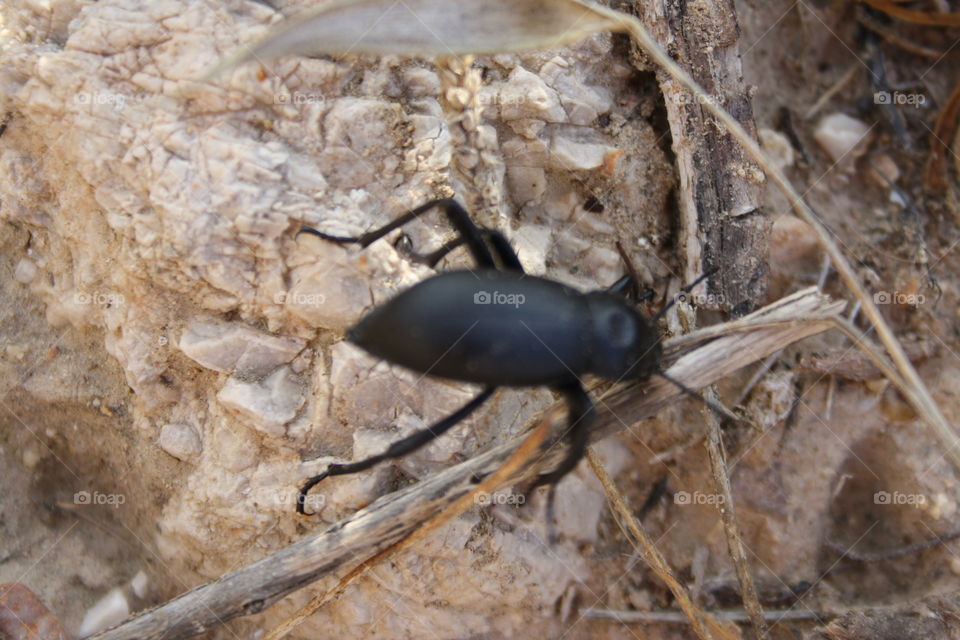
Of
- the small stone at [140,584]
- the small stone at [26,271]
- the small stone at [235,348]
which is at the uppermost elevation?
the small stone at [26,271]

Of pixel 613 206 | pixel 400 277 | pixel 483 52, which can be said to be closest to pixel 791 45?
pixel 613 206

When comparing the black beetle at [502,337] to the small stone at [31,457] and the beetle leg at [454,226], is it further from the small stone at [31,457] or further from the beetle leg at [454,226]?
the small stone at [31,457]

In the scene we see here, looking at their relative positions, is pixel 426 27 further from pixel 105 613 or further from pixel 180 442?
pixel 105 613

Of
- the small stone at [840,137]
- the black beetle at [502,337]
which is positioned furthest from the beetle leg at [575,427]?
the small stone at [840,137]

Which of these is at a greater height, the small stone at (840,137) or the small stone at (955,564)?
the small stone at (840,137)

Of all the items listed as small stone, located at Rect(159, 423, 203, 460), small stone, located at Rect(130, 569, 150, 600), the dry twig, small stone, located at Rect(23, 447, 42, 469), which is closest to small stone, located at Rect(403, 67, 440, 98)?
the dry twig

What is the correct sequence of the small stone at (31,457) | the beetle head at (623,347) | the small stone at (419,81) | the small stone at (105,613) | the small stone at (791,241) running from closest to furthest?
the beetle head at (623,347) → the small stone at (105,613) → the small stone at (419,81) → the small stone at (31,457) → the small stone at (791,241)

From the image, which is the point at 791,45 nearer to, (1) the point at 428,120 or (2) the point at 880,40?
(2) the point at 880,40
